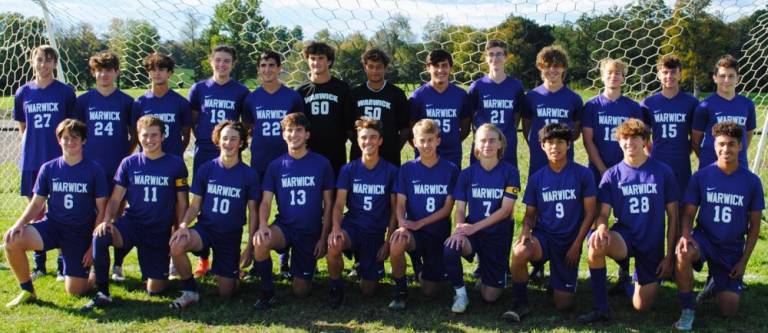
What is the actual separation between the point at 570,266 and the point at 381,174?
128 cm

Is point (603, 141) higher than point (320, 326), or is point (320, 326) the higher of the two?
point (603, 141)

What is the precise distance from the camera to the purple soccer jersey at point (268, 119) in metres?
4.63

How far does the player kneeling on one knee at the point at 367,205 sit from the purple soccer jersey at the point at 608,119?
144 centimetres

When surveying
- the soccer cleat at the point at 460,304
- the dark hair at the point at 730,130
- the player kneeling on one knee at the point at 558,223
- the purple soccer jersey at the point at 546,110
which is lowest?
→ the soccer cleat at the point at 460,304

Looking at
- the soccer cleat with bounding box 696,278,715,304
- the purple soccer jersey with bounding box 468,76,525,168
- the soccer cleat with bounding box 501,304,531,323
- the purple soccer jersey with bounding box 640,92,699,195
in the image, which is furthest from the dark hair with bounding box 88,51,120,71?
the soccer cleat with bounding box 696,278,715,304

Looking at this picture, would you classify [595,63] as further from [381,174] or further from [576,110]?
[381,174]

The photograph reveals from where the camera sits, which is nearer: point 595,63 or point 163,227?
point 163,227

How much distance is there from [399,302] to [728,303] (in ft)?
6.22

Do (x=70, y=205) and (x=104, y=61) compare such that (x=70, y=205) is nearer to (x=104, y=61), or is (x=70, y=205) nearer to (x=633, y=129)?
(x=104, y=61)

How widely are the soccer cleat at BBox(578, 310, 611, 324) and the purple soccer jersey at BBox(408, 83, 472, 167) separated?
1.42m

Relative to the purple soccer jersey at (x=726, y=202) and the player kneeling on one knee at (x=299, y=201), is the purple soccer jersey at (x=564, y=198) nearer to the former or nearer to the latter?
the purple soccer jersey at (x=726, y=202)

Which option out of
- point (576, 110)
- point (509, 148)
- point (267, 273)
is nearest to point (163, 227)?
point (267, 273)

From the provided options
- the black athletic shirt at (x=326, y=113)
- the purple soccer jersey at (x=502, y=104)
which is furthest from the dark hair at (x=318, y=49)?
the purple soccer jersey at (x=502, y=104)

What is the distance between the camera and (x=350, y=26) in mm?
6391
